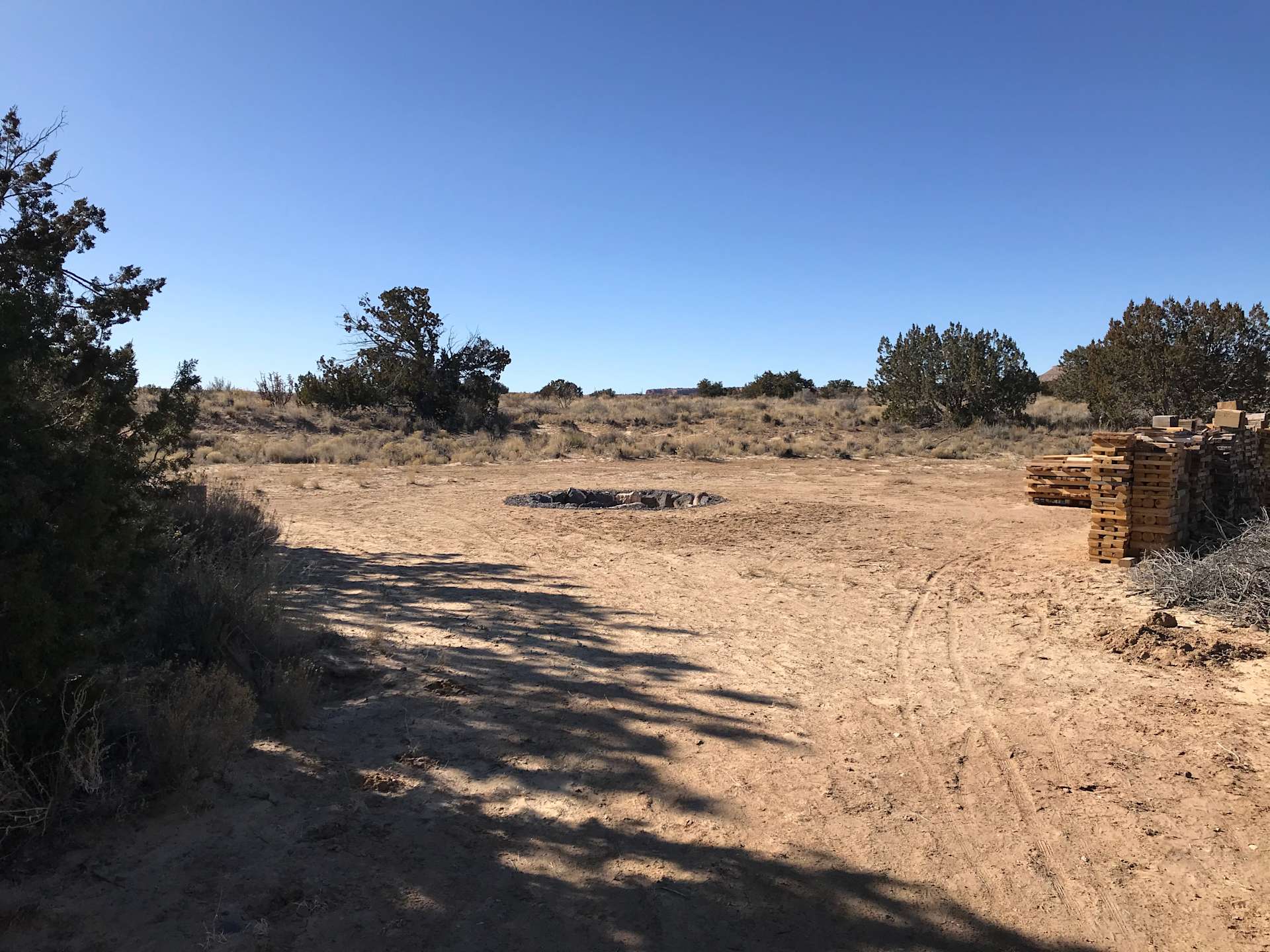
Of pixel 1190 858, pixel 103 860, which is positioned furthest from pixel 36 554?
pixel 1190 858

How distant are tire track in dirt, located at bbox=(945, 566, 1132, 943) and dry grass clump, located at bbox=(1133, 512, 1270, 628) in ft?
8.97

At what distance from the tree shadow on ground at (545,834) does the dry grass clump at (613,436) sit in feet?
55.8

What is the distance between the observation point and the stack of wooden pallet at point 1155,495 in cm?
887

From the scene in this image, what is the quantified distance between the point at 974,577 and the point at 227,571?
770 cm

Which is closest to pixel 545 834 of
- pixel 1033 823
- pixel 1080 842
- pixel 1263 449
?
pixel 1033 823

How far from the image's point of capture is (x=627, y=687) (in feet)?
18.9

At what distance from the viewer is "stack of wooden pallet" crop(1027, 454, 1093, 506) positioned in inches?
552

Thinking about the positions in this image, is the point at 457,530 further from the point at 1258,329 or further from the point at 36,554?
the point at 1258,329

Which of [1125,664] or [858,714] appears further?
[1125,664]

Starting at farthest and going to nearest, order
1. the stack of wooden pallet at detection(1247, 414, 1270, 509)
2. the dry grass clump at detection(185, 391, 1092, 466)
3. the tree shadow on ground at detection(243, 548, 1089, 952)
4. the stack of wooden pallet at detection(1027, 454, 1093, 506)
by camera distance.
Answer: the dry grass clump at detection(185, 391, 1092, 466) → the stack of wooden pallet at detection(1027, 454, 1093, 506) → the stack of wooden pallet at detection(1247, 414, 1270, 509) → the tree shadow on ground at detection(243, 548, 1089, 952)

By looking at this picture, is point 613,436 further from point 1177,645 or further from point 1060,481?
point 1177,645

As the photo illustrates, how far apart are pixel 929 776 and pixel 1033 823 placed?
1.95 feet

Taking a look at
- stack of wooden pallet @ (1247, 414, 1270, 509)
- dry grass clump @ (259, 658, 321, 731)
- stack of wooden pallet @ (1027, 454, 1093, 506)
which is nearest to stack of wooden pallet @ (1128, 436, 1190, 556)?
stack of wooden pallet @ (1247, 414, 1270, 509)

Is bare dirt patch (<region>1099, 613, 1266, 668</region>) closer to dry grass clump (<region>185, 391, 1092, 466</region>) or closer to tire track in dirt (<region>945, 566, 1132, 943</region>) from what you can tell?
tire track in dirt (<region>945, 566, 1132, 943</region>)
